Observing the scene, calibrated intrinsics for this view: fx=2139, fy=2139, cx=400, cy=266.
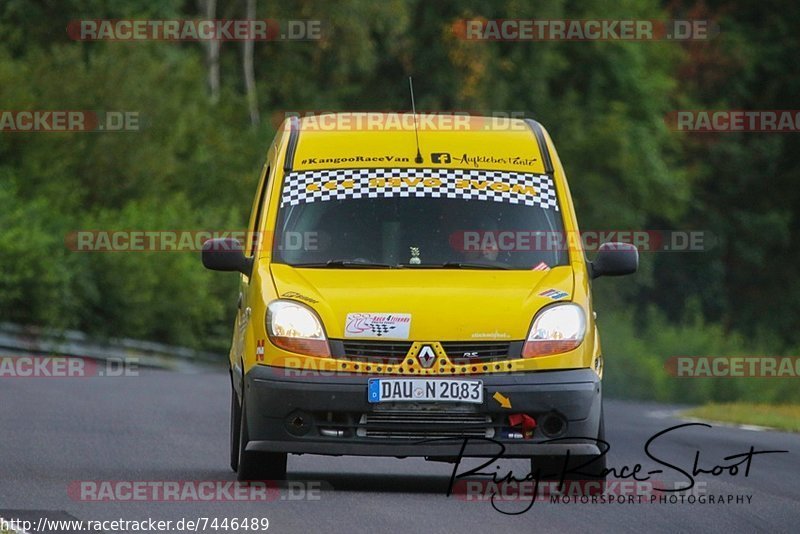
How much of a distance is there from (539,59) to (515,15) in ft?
4.54

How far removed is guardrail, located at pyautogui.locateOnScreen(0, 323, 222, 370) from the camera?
33250 millimetres

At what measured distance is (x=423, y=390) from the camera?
1176 cm

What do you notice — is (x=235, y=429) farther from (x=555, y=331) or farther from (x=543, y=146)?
(x=543, y=146)

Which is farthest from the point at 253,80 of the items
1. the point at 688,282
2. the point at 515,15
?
the point at 688,282

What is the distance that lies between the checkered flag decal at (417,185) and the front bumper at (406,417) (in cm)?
161

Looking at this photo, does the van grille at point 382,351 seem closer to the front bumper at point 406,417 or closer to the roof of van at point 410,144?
the front bumper at point 406,417

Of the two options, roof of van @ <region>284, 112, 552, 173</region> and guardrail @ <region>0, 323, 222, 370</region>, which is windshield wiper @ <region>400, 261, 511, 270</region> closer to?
roof of van @ <region>284, 112, 552, 173</region>

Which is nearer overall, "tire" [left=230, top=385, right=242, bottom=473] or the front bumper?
the front bumper

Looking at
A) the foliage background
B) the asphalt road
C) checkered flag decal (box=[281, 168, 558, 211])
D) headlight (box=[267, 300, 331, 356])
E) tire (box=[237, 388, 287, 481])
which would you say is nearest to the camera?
the asphalt road

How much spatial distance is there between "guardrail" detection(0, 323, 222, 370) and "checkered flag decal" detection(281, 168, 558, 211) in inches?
792

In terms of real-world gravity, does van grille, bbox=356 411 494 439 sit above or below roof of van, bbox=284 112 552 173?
below

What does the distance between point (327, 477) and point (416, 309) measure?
5.44ft

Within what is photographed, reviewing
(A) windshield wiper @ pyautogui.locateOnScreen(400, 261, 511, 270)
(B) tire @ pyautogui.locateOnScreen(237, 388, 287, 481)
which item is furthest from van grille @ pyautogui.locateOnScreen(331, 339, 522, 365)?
(A) windshield wiper @ pyautogui.locateOnScreen(400, 261, 511, 270)

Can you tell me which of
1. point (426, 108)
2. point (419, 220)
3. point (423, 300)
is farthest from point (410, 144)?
point (426, 108)
